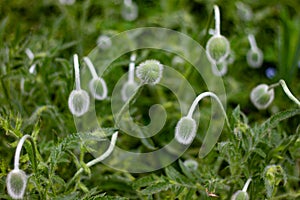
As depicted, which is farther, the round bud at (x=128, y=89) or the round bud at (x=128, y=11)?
the round bud at (x=128, y=11)

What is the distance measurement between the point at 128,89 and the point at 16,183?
639 millimetres

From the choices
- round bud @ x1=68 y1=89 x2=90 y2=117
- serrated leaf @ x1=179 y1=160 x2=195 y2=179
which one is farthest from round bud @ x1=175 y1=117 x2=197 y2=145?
round bud @ x1=68 y1=89 x2=90 y2=117

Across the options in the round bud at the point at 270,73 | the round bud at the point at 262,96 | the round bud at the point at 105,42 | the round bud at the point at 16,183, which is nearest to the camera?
the round bud at the point at 16,183

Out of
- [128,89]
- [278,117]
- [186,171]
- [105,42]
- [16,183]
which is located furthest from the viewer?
[105,42]

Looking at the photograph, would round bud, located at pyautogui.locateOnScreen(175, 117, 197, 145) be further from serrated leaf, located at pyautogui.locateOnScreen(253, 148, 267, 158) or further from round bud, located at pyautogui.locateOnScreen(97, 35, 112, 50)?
round bud, located at pyautogui.locateOnScreen(97, 35, 112, 50)

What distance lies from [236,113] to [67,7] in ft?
3.77

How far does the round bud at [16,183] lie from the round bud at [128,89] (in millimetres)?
617

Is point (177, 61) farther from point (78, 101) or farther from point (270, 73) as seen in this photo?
point (78, 101)

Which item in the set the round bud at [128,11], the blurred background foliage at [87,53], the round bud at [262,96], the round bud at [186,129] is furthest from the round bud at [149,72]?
the round bud at [128,11]

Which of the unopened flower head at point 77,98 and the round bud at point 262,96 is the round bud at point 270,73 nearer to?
the round bud at point 262,96

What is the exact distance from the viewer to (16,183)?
1.38 m

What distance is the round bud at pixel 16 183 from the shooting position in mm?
1376

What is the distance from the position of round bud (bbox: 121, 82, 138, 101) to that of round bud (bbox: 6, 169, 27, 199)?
62 centimetres

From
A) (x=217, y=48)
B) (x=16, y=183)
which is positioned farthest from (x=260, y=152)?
(x=16, y=183)
